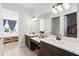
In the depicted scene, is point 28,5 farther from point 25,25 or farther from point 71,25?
point 71,25

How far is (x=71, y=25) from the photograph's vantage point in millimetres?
1671

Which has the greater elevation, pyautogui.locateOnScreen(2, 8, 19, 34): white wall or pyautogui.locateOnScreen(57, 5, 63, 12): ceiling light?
pyautogui.locateOnScreen(57, 5, 63, 12): ceiling light

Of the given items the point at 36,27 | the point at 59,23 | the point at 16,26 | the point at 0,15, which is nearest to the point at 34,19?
the point at 36,27

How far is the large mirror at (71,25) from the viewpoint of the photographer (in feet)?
5.27

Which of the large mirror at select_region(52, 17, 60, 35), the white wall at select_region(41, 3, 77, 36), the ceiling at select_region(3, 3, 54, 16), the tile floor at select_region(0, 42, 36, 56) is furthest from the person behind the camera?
the tile floor at select_region(0, 42, 36, 56)

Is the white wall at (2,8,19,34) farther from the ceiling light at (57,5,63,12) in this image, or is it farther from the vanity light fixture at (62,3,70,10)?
the vanity light fixture at (62,3,70,10)

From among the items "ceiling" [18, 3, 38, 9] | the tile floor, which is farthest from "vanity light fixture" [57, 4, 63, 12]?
the tile floor

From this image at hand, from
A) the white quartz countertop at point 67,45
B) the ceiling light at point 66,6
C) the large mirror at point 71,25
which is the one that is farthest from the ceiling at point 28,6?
the white quartz countertop at point 67,45

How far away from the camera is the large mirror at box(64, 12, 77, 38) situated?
1607mm

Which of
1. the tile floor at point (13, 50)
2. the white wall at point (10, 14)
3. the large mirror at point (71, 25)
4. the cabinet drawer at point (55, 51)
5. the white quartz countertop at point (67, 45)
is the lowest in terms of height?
the tile floor at point (13, 50)

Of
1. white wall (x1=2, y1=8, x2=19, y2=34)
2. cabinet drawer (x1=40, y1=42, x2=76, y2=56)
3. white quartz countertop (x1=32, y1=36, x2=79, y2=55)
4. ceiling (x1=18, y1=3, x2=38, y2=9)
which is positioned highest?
ceiling (x1=18, y1=3, x2=38, y2=9)

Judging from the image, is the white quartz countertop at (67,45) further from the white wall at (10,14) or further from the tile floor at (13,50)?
the white wall at (10,14)

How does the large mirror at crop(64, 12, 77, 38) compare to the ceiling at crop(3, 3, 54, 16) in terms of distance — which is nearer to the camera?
the large mirror at crop(64, 12, 77, 38)

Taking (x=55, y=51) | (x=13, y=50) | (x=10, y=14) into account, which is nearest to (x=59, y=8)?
(x=55, y=51)
